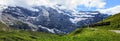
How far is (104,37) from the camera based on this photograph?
1845 inches

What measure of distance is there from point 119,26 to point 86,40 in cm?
2934

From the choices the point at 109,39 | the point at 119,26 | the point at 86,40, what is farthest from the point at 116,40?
the point at 119,26

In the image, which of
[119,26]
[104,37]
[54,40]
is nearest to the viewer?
[54,40]

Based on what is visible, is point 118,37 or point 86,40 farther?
point 118,37

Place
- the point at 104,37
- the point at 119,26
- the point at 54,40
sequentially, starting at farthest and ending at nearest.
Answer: the point at 119,26, the point at 104,37, the point at 54,40

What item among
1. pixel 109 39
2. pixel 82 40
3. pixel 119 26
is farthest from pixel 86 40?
pixel 119 26

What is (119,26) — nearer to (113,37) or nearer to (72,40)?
(113,37)

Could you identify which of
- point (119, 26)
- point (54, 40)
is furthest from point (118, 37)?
point (119, 26)

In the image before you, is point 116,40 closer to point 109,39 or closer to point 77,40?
point 109,39

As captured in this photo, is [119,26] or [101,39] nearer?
[101,39]

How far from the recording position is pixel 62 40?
44.2 meters

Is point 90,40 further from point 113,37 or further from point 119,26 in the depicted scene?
point 119,26

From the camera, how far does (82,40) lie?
1759 inches

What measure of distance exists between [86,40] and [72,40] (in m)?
2.02
